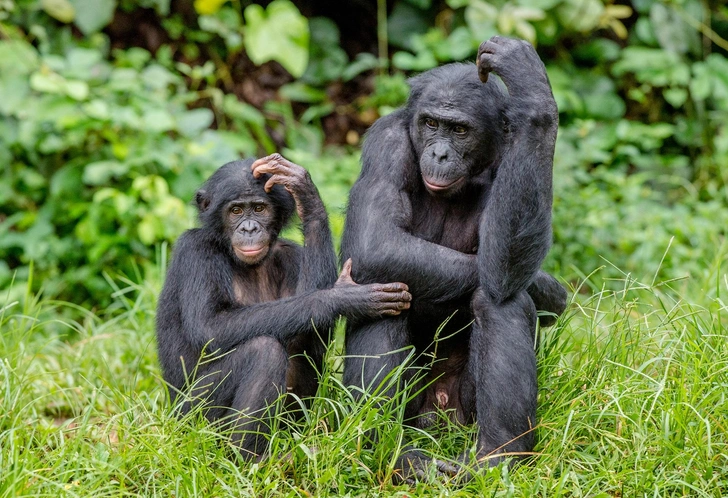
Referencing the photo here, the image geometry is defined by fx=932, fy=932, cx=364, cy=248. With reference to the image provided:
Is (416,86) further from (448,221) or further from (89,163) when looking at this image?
(89,163)

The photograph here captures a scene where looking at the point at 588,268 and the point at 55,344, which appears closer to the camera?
the point at 55,344

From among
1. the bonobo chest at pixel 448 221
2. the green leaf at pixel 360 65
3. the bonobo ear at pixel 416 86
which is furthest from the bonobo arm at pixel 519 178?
the green leaf at pixel 360 65

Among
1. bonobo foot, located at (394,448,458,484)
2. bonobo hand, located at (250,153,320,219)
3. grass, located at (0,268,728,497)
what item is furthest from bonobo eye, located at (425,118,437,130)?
bonobo foot, located at (394,448,458,484)

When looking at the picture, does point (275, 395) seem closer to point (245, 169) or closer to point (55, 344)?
point (245, 169)

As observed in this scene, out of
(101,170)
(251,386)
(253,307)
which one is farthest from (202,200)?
(101,170)

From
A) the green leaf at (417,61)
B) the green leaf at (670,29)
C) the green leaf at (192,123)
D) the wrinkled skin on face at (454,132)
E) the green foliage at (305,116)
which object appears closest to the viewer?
the wrinkled skin on face at (454,132)

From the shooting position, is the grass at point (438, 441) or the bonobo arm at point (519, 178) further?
the bonobo arm at point (519, 178)

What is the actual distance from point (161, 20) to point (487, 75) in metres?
6.66

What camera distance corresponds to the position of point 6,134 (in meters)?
8.41

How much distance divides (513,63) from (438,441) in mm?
1882

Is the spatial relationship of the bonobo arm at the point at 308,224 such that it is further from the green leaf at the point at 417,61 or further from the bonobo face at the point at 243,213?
the green leaf at the point at 417,61

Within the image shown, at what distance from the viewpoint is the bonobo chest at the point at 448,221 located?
473 centimetres

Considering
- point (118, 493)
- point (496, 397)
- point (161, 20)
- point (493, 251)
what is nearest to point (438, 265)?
point (493, 251)

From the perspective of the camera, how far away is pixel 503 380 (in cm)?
433
